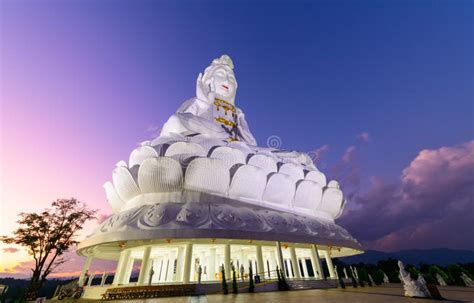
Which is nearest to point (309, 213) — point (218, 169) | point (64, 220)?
point (218, 169)

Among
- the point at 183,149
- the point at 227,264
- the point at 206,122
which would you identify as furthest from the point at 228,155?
the point at 227,264

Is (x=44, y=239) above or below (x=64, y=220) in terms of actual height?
below

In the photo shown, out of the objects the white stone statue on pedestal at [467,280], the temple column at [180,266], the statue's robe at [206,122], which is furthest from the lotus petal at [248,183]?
the white stone statue on pedestal at [467,280]

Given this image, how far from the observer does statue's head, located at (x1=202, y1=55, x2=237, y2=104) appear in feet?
88.0

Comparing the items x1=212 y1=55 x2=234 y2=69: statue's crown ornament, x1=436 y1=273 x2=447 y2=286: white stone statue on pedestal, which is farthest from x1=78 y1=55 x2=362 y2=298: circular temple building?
x1=212 y1=55 x2=234 y2=69: statue's crown ornament

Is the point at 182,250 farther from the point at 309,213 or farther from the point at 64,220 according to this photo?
the point at 64,220

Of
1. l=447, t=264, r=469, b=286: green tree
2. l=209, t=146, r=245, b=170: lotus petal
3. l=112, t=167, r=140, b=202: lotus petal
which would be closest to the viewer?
l=112, t=167, r=140, b=202: lotus petal

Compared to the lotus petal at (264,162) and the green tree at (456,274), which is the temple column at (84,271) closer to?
the lotus petal at (264,162)

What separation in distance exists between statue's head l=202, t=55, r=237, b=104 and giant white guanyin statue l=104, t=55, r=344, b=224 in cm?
775

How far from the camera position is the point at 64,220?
18.7 meters

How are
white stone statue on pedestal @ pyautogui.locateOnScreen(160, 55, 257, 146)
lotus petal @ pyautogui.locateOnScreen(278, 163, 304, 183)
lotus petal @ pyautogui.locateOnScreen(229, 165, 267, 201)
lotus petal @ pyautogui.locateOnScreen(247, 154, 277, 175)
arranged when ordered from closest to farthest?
lotus petal @ pyautogui.locateOnScreen(229, 165, 267, 201) < lotus petal @ pyautogui.locateOnScreen(247, 154, 277, 175) < lotus petal @ pyautogui.locateOnScreen(278, 163, 304, 183) < white stone statue on pedestal @ pyautogui.locateOnScreen(160, 55, 257, 146)

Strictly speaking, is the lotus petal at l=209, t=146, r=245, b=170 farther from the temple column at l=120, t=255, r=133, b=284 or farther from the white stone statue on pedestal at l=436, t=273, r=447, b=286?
the white stone statue on pedestal at l=436, t=273, r=447, b=286

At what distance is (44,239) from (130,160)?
331 inches

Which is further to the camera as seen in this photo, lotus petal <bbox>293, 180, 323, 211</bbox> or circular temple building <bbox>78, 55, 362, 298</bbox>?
lotus petal <bbox>293, 180, 323, 211</bbox>
